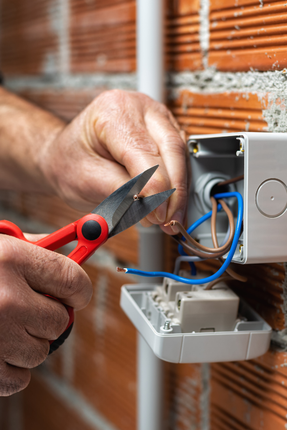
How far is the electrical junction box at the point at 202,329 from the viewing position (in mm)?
453

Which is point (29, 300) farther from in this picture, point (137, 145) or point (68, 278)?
point (137, 145)

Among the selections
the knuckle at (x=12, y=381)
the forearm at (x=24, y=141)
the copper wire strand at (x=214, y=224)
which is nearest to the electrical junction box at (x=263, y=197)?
the copper wire strand at (x=214, y=224)

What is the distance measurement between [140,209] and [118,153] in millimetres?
88

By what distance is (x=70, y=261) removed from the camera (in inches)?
17.9

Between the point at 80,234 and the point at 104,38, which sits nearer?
the point at 80,234

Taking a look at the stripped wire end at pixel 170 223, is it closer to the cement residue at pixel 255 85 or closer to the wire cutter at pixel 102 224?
the wire cutter at pixel 102 224

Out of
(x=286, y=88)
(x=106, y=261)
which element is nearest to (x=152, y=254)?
(x=106, y=261)

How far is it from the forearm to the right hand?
33cm

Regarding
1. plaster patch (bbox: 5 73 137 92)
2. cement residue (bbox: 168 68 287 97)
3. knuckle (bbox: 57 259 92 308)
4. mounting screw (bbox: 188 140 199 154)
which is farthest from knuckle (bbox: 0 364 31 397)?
plaster patch (bbox: 5 73 137 92)

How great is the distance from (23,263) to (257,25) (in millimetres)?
381

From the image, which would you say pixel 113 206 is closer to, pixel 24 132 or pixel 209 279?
pixel 209 279

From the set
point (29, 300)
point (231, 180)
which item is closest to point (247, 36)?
point (231, 180)

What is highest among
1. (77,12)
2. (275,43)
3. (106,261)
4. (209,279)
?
(77,12)

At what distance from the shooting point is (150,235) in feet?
2.38
